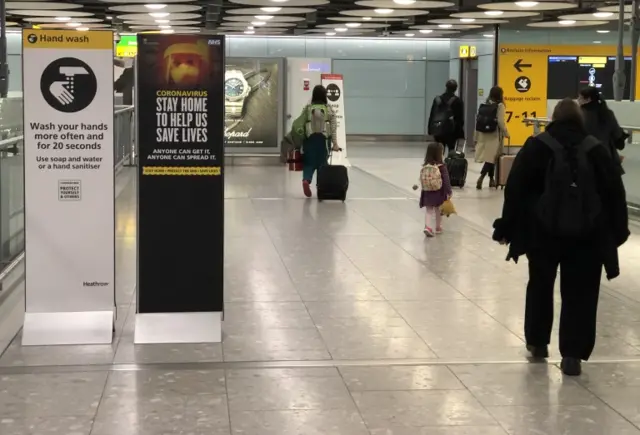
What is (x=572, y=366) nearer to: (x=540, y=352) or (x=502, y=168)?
(x=540, y=352)

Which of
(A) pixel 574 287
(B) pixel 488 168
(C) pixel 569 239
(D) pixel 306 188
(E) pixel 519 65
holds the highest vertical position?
(E) pixel 519 65

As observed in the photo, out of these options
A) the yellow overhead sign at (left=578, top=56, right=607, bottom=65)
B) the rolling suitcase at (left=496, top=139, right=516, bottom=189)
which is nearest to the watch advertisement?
the rolling suitcase at (left=496, top=139, right=516, bottom=189)

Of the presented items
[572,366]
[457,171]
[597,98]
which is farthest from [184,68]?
[457,171]

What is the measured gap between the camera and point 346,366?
5.72 metres

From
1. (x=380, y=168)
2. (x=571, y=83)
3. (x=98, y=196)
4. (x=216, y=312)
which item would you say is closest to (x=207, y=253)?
(x=216, y=312)

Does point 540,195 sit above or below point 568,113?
below

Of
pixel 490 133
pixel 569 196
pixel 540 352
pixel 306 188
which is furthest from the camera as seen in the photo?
pixel 490 133

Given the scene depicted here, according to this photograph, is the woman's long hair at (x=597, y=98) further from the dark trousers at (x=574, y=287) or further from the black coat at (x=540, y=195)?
the dark trousers at (x=574, y=287)

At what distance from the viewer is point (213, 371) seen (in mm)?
5566

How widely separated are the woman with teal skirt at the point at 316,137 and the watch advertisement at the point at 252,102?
716 cm

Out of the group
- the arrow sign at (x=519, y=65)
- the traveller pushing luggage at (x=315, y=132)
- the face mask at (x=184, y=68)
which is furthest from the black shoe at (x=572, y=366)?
the arrow sign at (x=519, y=65)

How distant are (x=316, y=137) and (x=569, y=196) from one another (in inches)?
358

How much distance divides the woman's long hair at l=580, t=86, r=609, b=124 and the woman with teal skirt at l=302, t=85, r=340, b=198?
184 inches

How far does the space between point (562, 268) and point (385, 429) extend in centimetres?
160
